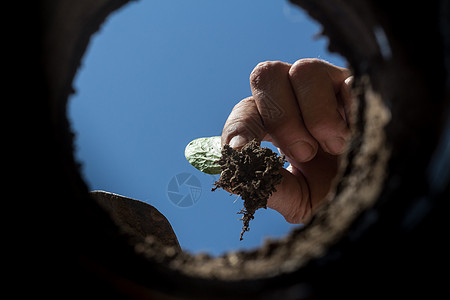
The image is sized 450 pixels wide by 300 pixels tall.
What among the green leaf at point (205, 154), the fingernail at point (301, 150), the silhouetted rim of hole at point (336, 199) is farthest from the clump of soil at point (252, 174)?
the silhouetted rim of hole at point (336, 199)

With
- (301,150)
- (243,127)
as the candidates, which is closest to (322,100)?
(301,150)

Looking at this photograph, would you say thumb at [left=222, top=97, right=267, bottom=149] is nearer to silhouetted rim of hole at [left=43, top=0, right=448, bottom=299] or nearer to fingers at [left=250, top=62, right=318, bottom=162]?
fingers at [left=250, top=62, right=318, bottom=162]

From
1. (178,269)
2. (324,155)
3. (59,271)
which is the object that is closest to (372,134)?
(178,269)

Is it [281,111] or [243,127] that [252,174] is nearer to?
[243,127]

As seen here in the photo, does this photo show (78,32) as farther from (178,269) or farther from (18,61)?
(178,269)

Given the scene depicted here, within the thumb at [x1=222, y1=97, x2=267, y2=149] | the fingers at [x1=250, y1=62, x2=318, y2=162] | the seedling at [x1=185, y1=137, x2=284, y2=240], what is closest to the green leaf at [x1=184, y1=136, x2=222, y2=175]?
the thumb at [x1=222, y1=97, x2=267, y2=149]

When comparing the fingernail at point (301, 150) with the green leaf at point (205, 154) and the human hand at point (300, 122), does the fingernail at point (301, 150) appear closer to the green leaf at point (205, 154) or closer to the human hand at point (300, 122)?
the human hand at point (300, 122)

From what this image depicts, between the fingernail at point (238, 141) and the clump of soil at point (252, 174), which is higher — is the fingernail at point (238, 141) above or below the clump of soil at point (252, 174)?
above
